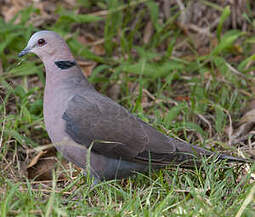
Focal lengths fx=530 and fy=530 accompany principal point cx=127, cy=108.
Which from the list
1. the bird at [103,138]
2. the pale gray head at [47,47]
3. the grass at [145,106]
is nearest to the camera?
the grass at [145,106]

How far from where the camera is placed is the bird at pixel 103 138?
365 cm

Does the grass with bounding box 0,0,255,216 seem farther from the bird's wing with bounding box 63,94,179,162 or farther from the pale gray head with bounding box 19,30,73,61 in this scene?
the pale gray head with bounding box 19,30,73,61

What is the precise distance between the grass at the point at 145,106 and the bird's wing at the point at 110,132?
20 centimetres

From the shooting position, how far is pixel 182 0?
6.28 metres

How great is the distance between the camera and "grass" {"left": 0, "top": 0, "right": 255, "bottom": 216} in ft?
10.2

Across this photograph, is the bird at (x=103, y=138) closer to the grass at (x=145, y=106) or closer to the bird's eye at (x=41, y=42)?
the grass at (x=145, y=106)

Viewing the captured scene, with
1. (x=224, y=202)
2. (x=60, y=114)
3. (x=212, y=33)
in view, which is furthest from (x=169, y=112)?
(x=212, y=33)

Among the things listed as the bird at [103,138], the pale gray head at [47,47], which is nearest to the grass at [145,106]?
the bird at [103,138]

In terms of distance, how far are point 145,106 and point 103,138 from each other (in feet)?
4.72

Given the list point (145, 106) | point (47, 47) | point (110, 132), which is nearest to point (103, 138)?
point (110, 132)

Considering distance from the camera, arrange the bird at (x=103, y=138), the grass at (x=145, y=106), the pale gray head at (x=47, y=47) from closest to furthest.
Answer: the grass at (x=145, y=106), the bird at (x=103, y=138), the pale gray head at (x=47, y=47)

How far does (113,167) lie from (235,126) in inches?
62.7

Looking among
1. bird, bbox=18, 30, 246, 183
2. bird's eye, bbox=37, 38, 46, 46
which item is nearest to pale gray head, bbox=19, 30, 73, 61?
bird's eye, bbox=37, 38, 46, 46

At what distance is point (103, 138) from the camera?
3.68 metres
